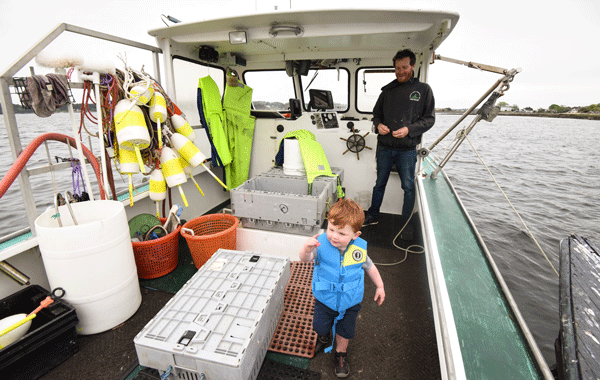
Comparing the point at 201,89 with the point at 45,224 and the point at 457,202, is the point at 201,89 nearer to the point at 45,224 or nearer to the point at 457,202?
the point at 45,224

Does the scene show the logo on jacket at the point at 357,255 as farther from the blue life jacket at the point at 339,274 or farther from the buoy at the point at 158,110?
the buoy at the point at 158,110

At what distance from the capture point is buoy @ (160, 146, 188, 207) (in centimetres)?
239

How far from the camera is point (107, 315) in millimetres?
1876

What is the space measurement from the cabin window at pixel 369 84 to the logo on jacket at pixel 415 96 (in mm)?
1196

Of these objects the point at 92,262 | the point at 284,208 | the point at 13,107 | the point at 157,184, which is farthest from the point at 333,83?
the point at 92,262

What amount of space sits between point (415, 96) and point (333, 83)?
163cm

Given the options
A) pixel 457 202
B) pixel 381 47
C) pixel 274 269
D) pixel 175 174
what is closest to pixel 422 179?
pixel 457 202

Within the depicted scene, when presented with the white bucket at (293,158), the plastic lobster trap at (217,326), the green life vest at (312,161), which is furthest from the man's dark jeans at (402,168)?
the plastic lobster trap at (217,326)

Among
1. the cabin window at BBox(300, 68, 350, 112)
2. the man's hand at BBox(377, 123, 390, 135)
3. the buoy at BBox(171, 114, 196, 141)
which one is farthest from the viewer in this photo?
the cabin window at BBox(300, 68, 350, 112)

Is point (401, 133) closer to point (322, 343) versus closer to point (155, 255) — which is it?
point (322, 343)

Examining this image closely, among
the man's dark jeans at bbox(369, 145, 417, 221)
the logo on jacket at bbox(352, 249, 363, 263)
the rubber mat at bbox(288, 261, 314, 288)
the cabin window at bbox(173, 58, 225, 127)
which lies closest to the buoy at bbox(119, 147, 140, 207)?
the cabin window at bbox(173, 58, 225, 127)

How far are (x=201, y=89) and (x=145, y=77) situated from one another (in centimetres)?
108

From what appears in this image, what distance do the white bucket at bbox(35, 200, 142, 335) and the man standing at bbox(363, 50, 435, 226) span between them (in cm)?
247

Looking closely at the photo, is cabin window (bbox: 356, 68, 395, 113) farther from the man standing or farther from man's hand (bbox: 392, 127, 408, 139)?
man's hand (bbox: 392, 127, 408, 139)
